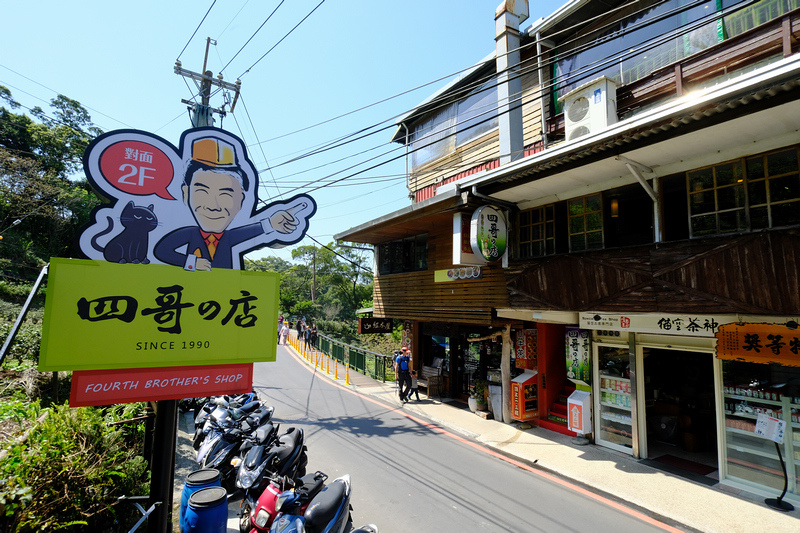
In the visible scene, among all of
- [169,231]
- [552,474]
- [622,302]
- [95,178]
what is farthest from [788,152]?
[95,178]

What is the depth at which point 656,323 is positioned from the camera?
300 inches

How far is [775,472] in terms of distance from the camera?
21.6 ft

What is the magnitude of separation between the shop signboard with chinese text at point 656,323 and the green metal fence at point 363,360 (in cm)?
1030

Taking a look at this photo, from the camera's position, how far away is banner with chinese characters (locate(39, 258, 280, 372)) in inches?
137

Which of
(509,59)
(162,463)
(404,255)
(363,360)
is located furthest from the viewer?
(363,360)

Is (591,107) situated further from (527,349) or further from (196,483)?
(196,483)

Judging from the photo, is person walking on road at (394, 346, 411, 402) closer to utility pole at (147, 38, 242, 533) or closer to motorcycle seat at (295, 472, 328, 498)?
motorcycle seat at (295, 472, 328, 498)

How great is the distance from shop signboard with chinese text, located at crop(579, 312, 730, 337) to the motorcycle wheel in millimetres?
7217

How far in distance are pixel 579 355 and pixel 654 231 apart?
11.0 ft

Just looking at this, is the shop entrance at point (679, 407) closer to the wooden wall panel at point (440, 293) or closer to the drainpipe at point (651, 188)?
the drainpipe at point (651, 188)

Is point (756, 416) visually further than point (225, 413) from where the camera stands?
No

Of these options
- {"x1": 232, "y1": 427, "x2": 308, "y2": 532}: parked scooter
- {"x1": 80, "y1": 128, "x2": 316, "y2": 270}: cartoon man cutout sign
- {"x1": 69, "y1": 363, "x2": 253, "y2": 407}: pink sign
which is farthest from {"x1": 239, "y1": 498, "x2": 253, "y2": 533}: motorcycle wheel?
{"x1": 80, "y1": 128, "x2": 316, "y2": 270}: cartoon man cutout sign

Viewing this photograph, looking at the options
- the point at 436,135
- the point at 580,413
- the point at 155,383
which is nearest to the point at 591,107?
the point at 580,413

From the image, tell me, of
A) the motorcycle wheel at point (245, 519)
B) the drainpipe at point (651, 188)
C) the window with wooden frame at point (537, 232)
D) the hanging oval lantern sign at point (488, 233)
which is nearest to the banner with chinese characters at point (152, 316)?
the motorcycle wheel at point (245, 519)
